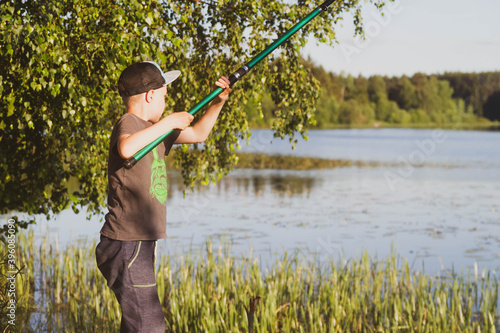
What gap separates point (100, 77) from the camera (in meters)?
6.52

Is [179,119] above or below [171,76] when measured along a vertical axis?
below

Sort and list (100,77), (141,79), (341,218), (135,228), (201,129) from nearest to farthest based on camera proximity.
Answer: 1. (135,228)
2. (141,79)
3. (201,129)
4. (100,77)
5. (341,218)

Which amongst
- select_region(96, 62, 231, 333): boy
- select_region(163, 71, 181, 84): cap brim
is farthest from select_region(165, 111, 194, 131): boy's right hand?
select_region(163, 71, 181, 84): cap brim

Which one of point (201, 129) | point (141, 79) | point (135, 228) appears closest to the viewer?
point (135, 228)

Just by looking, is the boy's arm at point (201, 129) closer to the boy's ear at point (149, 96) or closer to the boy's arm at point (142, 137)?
the boy's ear at point (149, 96)

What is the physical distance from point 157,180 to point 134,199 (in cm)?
17

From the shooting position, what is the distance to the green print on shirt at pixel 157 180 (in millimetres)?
3561

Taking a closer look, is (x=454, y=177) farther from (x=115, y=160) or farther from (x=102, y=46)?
(x=115, y=160)

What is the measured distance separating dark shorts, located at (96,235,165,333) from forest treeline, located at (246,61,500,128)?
354ft

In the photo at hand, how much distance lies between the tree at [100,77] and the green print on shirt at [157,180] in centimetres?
259

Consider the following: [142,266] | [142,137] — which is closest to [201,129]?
[142,137]

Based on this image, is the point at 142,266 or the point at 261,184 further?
the point at 261,184

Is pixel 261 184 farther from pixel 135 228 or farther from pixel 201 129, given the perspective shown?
pixel 135 228

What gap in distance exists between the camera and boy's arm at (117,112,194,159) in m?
3.38
